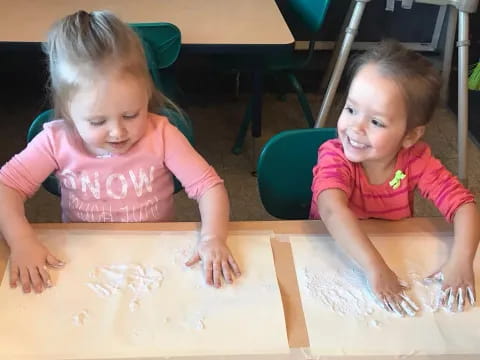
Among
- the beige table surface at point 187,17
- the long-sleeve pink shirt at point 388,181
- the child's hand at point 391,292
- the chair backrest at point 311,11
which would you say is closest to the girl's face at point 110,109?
the long-sleeve pink shirt at point 388,181

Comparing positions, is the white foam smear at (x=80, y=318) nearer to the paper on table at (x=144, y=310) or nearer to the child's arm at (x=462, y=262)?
the paper on table at (x=144, y=310)

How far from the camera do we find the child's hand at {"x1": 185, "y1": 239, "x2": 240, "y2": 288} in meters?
0.89

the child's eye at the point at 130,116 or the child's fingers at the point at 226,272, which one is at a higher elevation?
the child's eye at the point at 130,116

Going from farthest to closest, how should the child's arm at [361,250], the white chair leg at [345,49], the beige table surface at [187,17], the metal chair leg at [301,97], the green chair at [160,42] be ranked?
the metal chair leg at [301,97]
the white chair leg at [345,49]
the beige table surface at [187,17]
the green chair at [160,42]
the child's arm at [361,250]

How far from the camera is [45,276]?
0.87 meters

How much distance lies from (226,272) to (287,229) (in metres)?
0.16

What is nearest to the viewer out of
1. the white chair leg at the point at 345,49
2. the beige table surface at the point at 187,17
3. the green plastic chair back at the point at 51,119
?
the green plastic chair back at the point at 51,119

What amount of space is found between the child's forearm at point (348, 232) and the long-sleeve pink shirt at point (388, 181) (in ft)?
0.15

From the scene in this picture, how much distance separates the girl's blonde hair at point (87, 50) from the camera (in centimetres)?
98

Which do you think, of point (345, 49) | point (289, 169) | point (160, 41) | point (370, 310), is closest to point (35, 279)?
point (370, 310)

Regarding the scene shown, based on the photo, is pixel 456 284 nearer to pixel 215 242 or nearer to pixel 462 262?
pixel 462 262

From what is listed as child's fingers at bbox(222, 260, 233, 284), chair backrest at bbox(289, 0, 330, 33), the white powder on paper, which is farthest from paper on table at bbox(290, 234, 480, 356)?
chair backrest at bbox(289, 0, 330, 33)

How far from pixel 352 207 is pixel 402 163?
0.45 feet

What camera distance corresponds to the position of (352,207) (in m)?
1.18
